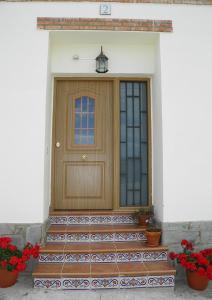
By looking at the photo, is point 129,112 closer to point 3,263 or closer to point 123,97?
point 123,97

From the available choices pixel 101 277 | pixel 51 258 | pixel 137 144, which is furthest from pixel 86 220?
pixel 137 144

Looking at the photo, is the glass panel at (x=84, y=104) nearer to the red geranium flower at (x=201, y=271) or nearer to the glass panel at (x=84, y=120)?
the glass panel at (x=84, y=120)

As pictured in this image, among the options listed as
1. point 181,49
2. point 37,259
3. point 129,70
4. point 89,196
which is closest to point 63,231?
point 37,259

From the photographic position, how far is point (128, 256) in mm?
3500

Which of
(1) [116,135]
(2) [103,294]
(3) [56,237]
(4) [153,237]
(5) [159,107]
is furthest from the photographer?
(1) [116,135]

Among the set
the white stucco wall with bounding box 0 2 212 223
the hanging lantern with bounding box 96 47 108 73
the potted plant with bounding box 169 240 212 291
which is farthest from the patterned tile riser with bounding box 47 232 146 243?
the hanging lantern with bounding box 96 47 108 73

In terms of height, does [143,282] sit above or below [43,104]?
below

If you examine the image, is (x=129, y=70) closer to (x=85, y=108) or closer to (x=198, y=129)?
(x=85, y=108)

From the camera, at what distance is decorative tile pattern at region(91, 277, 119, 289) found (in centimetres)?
316

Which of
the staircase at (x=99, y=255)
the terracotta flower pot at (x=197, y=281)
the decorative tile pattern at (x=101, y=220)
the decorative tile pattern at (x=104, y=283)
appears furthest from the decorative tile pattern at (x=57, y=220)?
the terracotta flower pot at (x=197, y=281)

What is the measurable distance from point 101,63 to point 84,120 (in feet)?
3.08

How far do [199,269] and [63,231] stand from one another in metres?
1.81

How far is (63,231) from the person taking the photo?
371 cm

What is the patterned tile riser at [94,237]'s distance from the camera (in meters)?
3.71
